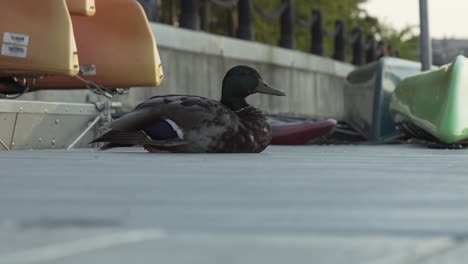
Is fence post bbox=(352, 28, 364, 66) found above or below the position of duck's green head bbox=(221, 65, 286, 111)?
above

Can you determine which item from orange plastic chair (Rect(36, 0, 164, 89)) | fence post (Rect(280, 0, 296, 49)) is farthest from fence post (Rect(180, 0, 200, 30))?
orange plastic chair (Rect(36, 0, 164, 89))

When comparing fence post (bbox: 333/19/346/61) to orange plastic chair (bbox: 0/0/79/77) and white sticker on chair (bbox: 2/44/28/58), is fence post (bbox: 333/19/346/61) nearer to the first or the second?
orange plastic chair (bbox: 0/0/79/77)

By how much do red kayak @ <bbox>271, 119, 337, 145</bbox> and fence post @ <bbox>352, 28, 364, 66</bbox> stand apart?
65.8ft

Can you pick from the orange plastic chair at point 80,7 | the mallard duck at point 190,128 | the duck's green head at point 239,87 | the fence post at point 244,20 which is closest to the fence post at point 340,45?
the fence post at point 244,20

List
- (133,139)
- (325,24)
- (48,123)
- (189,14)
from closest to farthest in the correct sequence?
(133,139) → (48,123) → (189,14) → (325,24)

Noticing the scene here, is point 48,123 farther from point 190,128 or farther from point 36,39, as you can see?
point 190,128

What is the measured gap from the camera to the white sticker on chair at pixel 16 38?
702 cm

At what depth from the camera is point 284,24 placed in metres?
22.2

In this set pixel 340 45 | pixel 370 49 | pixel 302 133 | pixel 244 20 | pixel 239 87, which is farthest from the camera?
pixel 370 49

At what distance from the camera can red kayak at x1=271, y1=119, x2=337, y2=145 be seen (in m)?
9.25

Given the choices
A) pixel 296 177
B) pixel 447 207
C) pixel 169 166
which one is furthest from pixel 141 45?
pixel 447 207

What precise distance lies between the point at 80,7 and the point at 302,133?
7.92 ft

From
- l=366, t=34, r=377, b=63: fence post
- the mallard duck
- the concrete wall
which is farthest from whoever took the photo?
l=366, t=34, r=377, b=63: fence post

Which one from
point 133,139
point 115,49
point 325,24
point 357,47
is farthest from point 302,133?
point 357,47
